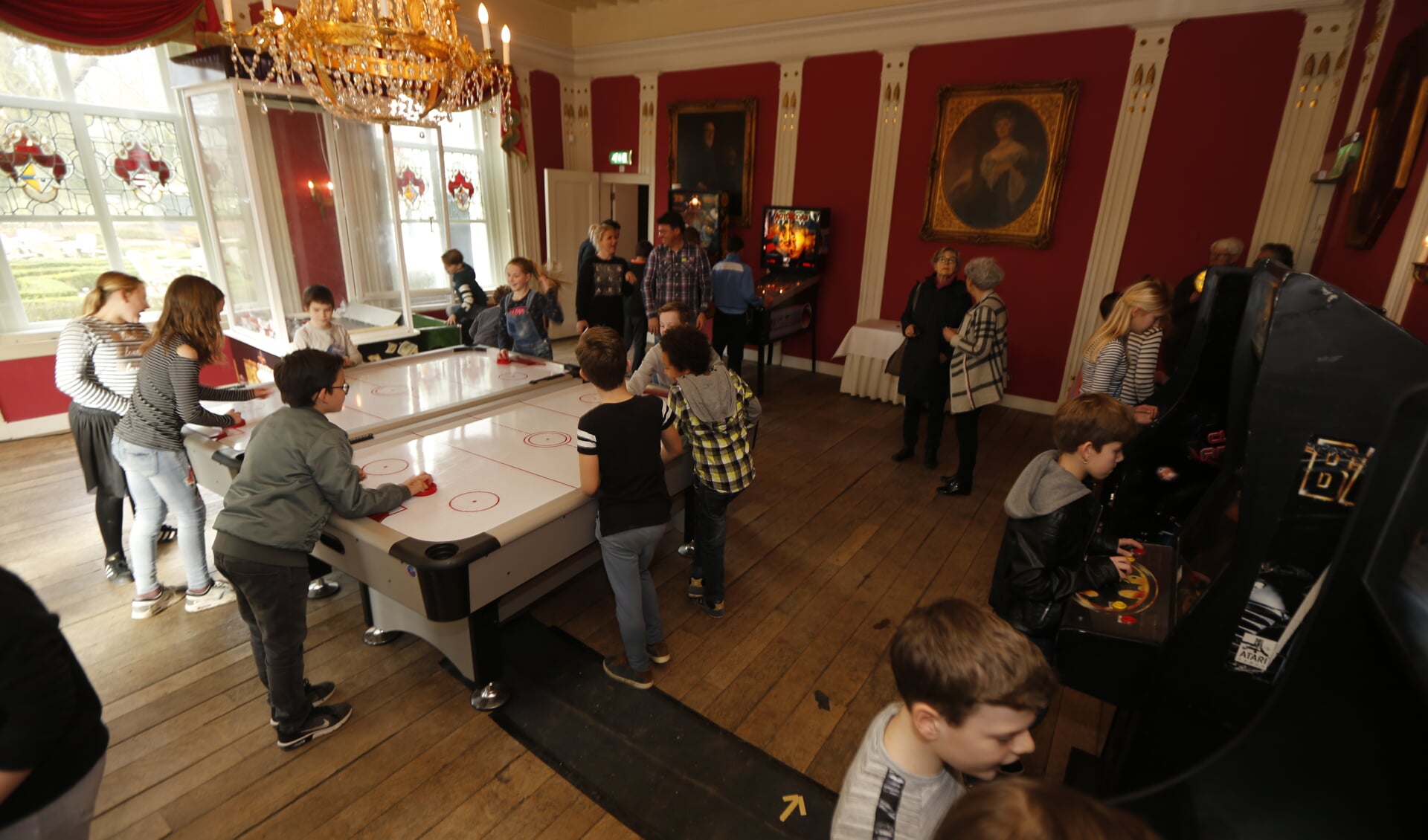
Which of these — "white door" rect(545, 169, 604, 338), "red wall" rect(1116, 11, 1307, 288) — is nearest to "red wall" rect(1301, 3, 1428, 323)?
"red wall" rect(1116, 11, 1307, 288)

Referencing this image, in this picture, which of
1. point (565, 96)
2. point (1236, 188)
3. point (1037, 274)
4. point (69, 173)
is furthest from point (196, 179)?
point (1236, 188)

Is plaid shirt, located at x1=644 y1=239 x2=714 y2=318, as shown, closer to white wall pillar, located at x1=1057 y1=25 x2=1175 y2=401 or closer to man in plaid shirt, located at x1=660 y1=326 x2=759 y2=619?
man in plaid shirt, located at x1=660 y1=326 x2=759 y2=619

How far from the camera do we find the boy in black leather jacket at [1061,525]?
5.54 feet

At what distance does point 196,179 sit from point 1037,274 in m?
6.85

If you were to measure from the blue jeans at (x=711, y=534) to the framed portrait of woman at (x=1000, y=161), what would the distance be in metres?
4.00

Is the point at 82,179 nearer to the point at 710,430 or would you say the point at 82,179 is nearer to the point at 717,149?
the point at 717,149

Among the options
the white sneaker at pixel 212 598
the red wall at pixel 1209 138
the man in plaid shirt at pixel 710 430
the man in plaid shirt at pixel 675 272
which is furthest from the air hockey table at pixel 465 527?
the red wall at pixel 1209 138

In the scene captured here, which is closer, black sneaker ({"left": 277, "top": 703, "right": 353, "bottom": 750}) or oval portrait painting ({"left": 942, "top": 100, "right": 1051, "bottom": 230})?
black sneaker ({"left": 277, "top": 703, "right": 353, "bottom": 750})

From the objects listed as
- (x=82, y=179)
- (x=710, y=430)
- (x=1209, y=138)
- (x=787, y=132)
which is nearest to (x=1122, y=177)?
(x=1209, y=138)

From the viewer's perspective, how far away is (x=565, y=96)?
7309 mm

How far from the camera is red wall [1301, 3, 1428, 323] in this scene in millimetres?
2488

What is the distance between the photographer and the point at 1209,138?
4.51 m

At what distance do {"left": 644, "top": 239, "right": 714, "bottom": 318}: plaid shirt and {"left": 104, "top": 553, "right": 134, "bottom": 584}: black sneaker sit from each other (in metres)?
3.39

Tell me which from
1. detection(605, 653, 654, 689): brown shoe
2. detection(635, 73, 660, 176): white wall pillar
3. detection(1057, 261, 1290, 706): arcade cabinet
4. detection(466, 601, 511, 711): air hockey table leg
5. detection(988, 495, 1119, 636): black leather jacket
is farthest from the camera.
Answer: detection(635, 73, 660, 176): white wall pillar
